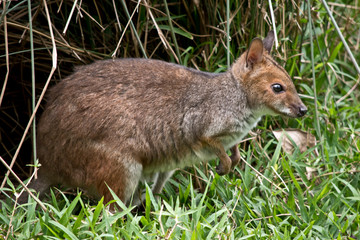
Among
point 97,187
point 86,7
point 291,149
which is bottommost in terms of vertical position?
point 291,149

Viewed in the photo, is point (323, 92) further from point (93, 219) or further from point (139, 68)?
point (93, 219)

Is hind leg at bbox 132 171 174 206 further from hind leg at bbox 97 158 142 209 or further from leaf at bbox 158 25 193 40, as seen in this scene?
leaf at bbox 158 25 193 40

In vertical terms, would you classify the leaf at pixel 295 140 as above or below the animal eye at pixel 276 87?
below

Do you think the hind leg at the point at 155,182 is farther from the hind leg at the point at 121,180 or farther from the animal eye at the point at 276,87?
the animal eye at the point at 276,87

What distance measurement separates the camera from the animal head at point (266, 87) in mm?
4953

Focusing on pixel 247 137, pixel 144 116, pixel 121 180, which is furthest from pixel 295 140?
pixel 121 180

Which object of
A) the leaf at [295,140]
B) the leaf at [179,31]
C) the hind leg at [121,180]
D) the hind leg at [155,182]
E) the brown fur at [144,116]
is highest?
the leaf at [179,31]

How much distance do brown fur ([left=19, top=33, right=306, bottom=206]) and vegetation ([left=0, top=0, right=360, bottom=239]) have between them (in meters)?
0.20

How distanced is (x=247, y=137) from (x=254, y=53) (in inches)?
47.2

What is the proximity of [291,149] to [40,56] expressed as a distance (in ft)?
8.51

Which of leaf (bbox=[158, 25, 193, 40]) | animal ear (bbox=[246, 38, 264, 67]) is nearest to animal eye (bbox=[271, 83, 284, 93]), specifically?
animal ear (bbox=[246, 38, 264, 67])

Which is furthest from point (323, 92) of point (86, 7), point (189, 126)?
point (86, 7)

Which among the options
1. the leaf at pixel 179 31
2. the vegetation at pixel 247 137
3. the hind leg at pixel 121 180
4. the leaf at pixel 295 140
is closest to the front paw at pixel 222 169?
the vegetation at pixel 247 137

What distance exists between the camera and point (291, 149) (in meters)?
5.83
